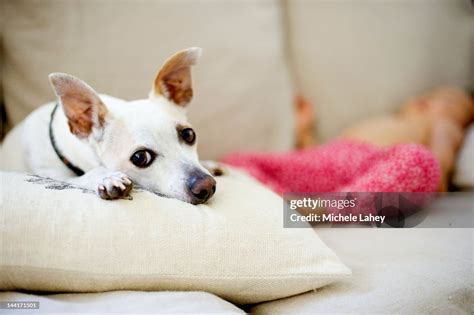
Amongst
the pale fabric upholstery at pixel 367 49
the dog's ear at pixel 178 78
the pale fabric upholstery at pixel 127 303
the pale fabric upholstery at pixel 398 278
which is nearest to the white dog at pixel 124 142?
the dog's ear at pixel 178 78

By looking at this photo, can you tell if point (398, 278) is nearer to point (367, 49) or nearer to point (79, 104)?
point (79, 104)

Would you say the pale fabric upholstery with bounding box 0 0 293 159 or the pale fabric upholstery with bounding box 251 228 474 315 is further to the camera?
the pale fabric upholstery with bounding box 0 0 293 159

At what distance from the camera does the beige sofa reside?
983 millimetres

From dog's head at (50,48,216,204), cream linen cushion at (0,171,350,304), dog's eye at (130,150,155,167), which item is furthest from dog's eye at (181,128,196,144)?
cream linen cushion at (0,171,350,304)

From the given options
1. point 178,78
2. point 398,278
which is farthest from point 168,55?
point 398,278

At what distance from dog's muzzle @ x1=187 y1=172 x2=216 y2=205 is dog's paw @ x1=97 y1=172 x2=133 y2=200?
0.13 meters

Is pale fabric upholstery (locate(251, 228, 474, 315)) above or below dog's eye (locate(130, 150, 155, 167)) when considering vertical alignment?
below

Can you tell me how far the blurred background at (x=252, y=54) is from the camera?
1448 mm

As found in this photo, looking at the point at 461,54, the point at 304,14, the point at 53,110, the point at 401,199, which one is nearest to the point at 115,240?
the point at 53,110

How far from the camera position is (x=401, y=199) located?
1.23 metres

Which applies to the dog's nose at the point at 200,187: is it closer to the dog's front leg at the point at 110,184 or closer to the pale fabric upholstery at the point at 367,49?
the dog's front leg at the point at 110,184

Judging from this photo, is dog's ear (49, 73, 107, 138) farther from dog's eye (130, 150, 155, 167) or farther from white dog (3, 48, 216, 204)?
dog's eye (130, 150, 155, 167)

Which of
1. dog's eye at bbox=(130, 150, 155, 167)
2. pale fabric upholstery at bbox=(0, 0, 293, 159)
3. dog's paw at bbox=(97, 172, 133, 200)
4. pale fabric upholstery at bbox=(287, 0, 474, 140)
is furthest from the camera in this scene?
pale fabric upholstery at bbox=(287, 0, 474, 140)

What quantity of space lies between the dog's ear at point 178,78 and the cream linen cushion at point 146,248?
335 millimetres
